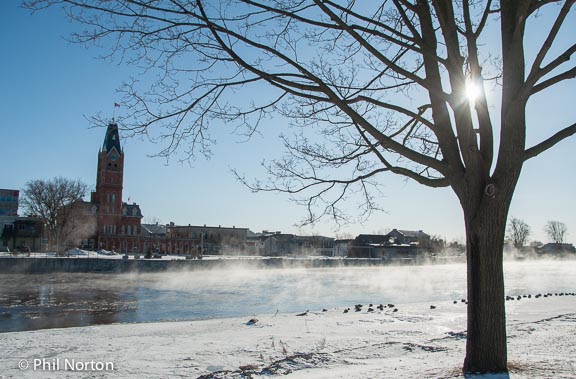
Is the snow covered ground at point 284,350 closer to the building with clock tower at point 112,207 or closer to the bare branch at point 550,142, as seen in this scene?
the bare branch at point 550,142

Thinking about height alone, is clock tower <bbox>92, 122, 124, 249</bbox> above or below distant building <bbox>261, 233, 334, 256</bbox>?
above

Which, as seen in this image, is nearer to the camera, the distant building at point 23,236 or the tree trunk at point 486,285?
the tree trunk at point 486,285

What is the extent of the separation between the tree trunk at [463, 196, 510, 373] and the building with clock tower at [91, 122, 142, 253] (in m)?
103

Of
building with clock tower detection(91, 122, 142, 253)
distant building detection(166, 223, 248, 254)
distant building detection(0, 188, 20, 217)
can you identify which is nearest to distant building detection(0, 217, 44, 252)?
building with clock tower detection(91, 122, 142, 253)

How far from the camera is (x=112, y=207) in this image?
105875 millimetres

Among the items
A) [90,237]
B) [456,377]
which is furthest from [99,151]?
[456,377]

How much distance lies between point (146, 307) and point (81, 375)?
1701 centimetres

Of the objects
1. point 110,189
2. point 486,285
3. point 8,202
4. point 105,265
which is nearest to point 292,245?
point 110,189

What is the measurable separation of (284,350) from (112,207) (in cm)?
10305

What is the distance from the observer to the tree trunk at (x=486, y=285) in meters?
7.02

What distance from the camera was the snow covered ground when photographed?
24.3ft

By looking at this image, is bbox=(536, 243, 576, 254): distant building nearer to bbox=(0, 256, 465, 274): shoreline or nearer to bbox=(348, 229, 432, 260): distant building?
bbox=(348, 229, 432, 260): distant building

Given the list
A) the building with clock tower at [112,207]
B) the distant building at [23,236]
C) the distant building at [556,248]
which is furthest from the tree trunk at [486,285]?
the distant building at [556,248]

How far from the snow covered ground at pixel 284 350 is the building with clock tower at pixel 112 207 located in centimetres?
9581
